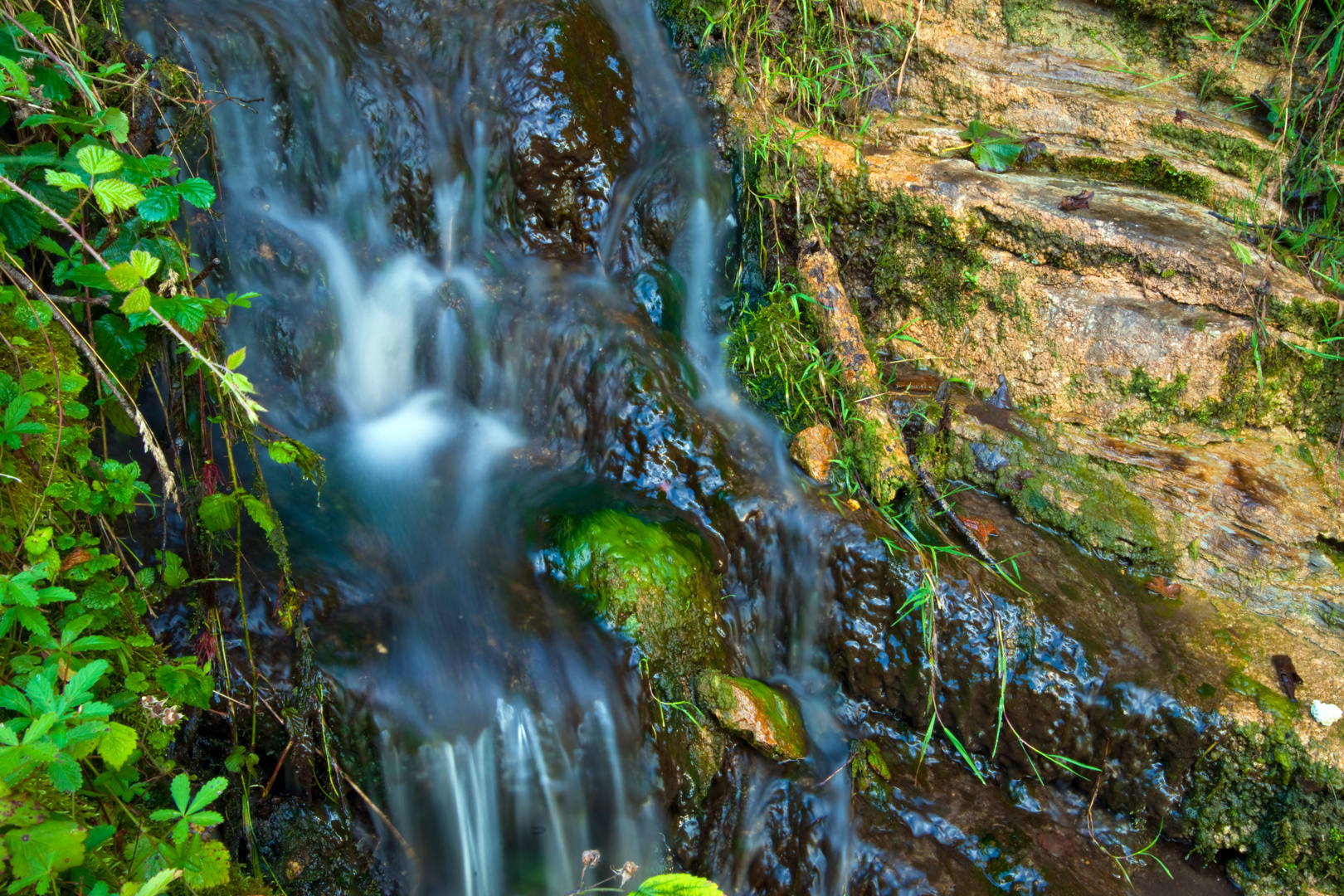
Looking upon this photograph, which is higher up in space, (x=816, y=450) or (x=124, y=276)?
(x=124, y=276)

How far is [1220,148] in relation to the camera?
12.1ft

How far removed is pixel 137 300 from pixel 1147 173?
4162mm

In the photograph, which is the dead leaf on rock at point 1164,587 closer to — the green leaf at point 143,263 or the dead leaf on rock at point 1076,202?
the dead leaf on rock at point 1076,202

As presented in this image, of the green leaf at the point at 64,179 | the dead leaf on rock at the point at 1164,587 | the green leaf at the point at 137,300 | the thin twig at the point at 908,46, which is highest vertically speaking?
the thin twig at the point at 908,46

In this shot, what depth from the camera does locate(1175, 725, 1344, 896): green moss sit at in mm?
2320

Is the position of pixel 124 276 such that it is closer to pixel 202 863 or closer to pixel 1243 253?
pixel 202 863

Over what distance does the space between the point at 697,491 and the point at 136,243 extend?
6.59 feet

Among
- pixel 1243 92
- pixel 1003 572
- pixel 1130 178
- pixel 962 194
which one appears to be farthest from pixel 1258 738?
pixel 1243 92

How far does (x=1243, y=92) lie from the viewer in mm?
3820

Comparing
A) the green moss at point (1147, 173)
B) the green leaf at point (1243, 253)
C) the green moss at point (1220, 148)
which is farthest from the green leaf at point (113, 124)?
the green moss at point (1220, 148)

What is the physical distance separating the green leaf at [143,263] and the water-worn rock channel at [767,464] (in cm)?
135

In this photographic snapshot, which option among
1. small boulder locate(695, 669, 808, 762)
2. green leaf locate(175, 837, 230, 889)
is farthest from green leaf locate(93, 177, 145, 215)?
small boulder locate(695, 669, 808, 762)

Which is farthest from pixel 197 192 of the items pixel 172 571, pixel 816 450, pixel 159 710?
pixel 816 450

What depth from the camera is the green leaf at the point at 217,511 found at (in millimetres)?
1894
